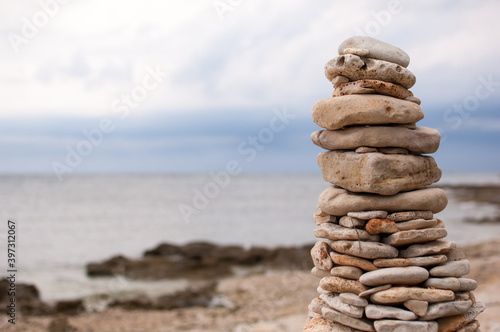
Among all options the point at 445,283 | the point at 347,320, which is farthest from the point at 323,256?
the point at 445,283

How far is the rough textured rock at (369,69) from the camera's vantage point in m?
5.11

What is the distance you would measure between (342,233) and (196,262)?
14.1 metres

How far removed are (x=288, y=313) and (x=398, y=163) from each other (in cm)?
736

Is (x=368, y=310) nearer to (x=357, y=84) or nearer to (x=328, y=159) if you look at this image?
(x=328, y=159)

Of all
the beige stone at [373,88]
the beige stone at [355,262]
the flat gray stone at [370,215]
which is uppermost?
the beige stone at [373,88]

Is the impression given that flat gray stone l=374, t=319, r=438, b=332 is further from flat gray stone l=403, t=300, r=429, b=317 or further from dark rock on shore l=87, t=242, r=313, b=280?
→ dark rock on shore l=87, t=242, r=313, b=280

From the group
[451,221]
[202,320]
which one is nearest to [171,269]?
[202,320]

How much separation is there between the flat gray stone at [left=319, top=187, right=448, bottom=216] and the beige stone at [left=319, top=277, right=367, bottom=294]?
78cm

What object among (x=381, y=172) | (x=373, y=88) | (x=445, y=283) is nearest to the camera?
(x=445, y=283)

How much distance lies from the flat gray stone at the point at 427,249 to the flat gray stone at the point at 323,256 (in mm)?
830

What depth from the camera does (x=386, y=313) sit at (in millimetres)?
4648

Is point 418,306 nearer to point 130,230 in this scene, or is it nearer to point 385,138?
point 385,138

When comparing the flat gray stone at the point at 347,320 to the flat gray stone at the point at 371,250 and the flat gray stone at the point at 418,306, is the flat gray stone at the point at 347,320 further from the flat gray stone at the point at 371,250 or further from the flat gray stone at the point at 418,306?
the flat gray stone at the point at 371,250

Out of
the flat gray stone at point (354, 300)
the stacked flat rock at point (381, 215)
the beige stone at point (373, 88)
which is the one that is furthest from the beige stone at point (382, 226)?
the beige stone at point (373, 88)
